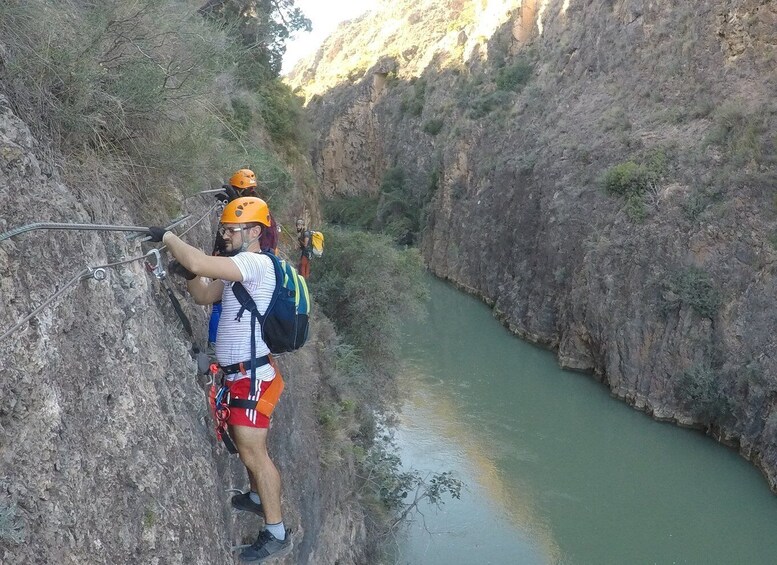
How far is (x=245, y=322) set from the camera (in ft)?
11.3

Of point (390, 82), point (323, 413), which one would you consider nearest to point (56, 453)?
point (323, 413)

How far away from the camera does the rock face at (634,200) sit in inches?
579

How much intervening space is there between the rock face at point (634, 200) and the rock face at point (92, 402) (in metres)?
12.5

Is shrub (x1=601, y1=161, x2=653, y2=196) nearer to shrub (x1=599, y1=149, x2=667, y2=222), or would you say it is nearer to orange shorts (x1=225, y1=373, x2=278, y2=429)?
shrub (x1=599, y1=149, x2=667, y2=222)

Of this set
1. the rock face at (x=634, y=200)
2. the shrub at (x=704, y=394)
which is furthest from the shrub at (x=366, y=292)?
the shrub at (x=704, y=394)

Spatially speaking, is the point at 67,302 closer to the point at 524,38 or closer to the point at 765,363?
the point at 765,363

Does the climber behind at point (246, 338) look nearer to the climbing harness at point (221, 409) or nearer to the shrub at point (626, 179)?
the climbing harness at point (221, 409)

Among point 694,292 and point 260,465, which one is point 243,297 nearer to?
point 260,465

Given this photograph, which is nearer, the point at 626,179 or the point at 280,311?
the point at 280,311

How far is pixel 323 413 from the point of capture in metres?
8.19

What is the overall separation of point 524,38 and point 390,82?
1580 cm

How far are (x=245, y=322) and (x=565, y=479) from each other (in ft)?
38.4

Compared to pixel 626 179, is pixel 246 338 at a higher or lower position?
lower

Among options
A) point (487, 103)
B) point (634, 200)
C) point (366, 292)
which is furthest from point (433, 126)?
point (366, 292)
